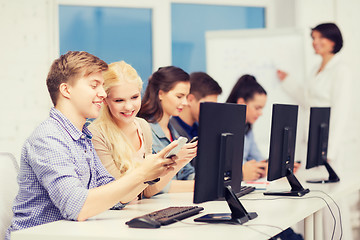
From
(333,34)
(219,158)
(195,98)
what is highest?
(333,34)

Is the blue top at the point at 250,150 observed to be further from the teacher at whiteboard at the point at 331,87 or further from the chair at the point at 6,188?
the chair at the point at 6,188

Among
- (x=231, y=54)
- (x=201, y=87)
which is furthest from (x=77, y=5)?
(x=201, y=87)

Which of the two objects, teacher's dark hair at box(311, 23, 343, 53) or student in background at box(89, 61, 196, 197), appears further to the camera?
teacher's dark hair at box(311, 23, 343, 53)

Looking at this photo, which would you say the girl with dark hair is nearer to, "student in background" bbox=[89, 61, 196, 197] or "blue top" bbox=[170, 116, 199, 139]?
"blue top" bbox=[170, 116, 199, 139]

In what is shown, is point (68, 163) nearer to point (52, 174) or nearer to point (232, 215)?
point (52, 174)

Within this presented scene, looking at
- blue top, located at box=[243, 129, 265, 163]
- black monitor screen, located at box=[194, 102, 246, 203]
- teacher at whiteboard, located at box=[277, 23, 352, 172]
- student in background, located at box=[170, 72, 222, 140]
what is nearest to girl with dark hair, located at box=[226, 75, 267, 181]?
blue top, located at box=[243, 129, 265, 163]

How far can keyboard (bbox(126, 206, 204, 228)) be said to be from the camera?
1.61 meters

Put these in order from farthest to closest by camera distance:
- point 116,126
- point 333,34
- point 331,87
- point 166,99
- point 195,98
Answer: point 333,34 → point 331,87 → point 195,98 → point 166,99 → point 116,126

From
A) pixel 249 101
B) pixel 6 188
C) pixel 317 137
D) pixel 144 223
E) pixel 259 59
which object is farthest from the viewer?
pixel 259 59

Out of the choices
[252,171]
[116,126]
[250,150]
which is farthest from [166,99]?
[250,150]

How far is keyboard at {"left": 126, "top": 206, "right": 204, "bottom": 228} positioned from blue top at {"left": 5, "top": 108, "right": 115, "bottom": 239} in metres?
0.20

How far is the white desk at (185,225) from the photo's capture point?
4.92 feet

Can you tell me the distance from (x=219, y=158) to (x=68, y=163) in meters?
0.51

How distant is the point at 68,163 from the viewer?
169 centimetres
